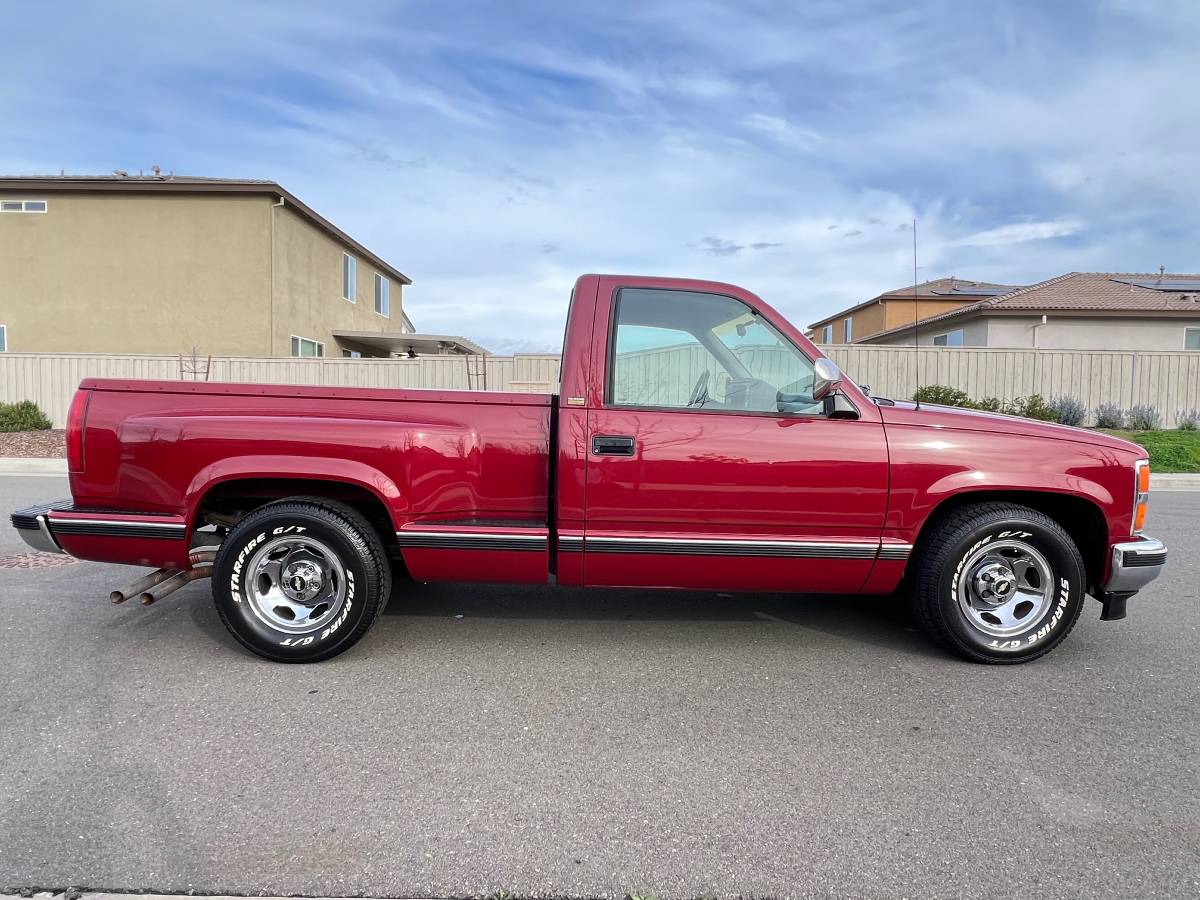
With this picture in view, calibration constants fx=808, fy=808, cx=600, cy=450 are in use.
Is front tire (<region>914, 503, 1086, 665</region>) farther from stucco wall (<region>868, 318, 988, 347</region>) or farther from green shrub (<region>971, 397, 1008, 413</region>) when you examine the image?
stucco wall (<region>868, 318, 988, 347</region>)

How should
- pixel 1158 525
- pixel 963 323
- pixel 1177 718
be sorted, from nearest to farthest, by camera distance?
pixel 1177 718, pixel 1158 525, pixel 963 323

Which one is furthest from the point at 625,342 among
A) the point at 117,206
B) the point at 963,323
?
the point at 963,323

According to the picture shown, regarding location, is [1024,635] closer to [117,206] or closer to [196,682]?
[196,682]

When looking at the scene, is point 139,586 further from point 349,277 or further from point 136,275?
point 349,277

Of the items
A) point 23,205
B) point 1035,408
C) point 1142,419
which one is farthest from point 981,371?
point 23,205

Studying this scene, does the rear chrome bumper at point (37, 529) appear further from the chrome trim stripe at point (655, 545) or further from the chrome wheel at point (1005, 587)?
the chrome wheel at point (1005, 587)

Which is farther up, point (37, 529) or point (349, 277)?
point (349, 277)

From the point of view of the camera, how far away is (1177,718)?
3.51 metres

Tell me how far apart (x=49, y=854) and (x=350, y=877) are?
0.93 metres

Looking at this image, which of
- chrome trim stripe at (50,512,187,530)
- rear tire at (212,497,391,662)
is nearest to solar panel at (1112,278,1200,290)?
rear tire at (212,497,391,662)

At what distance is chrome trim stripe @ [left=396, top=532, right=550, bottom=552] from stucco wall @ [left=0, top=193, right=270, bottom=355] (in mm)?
19613

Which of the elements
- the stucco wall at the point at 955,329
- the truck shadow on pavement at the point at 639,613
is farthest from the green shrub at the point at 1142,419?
the truck shadow on pavement at the point at 639,613

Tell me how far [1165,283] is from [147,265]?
3438cm

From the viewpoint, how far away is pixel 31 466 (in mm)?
13695
